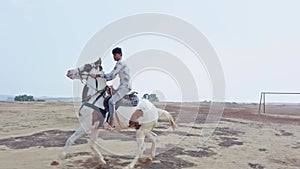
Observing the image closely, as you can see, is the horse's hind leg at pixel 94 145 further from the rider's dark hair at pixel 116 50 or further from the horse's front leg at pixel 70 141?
the rider's dark hair at pixel 116 50

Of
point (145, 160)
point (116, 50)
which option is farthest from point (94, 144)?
point (116, 50)

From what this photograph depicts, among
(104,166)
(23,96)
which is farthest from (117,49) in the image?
(23,96)

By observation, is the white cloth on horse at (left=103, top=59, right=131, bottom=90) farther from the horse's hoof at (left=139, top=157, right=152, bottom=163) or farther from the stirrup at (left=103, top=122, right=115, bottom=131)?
the horse's hoof at (left=139, top=157, right=152, bottom=163)

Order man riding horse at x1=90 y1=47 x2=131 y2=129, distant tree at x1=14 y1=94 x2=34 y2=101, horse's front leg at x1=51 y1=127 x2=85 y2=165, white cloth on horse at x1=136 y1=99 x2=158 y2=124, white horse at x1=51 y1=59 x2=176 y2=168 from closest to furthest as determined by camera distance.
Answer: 1. horse's front leg at x1=51 y1=127 x2=85 y2=165
2. white horse at x1=51 y1=59 x2=176 y2=168
3. man riding horse at x1=90 y1=47 x2=131 y2=129
4. white cloth on horse at x1=136 y1=99 x2=158 y2=124
5. distant tree at x1=14 y1=94 x2=34 y2=101

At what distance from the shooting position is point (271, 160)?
10.3 m

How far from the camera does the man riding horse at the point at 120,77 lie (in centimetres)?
763

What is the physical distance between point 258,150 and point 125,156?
203 inches

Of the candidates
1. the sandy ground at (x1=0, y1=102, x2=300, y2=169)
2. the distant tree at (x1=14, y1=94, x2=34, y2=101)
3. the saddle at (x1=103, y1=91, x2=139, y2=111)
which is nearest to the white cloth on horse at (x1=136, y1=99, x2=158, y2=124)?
the saddle at (x1=103, y1=91, x2=139, y2=111)

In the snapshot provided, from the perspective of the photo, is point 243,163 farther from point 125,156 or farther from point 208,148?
point 125,156

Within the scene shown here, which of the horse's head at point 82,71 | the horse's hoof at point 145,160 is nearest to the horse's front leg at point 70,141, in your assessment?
the horse's head at point 82,71

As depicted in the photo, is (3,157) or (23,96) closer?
(3,157)

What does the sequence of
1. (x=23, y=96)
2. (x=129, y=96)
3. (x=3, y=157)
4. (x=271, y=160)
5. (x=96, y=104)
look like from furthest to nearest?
(x=23, y=96)
(x=271, y=160)
(x=3, y=157)
(x=129, y=96)
(x=96, y=104)

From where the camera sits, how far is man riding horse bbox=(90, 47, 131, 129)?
7.63 m

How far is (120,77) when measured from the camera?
7762 mm
